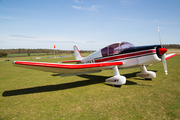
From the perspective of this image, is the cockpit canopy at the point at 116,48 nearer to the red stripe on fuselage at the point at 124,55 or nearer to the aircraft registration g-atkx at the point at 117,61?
the aircraft registration g-atkx at the point at 117,61

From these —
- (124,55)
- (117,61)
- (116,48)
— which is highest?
(116,48)

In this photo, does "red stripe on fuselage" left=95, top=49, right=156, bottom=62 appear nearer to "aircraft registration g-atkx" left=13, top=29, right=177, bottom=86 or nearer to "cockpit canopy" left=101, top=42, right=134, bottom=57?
"aircraft registration g-atkx" left=13, top=29, right=177, bottom=86

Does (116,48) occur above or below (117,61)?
above

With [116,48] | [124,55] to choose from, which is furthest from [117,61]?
[116,48]

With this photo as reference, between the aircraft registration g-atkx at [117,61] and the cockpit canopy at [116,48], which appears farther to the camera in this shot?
the cockpit canopy at [116,48]

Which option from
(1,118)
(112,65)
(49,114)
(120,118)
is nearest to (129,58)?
(112,65)

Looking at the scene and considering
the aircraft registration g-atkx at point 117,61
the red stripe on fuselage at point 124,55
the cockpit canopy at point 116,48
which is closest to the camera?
the aircraft registration g-atkx at point 117,61

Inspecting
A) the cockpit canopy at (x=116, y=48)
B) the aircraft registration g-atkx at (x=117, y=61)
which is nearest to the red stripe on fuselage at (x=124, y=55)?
the aircraft registration g-atkx at (x=117, y=61)

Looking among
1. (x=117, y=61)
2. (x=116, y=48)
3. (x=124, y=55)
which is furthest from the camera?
(x=116, y=48)

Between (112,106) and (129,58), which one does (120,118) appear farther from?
(129,58)

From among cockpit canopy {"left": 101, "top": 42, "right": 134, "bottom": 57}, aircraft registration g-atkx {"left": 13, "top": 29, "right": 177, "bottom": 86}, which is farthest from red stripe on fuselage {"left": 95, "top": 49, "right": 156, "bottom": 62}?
cockpit canopy {"left": 101, "top": 42, "right": 134, "bottom": 57}

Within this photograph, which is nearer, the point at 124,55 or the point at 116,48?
the point at 124,55

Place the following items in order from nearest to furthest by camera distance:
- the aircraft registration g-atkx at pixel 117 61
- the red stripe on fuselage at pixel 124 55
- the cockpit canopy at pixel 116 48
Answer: the aircraft registration g-atkx at pixel 117 61 < the red stripe on fuselage at pixel 124 55 < the cockpit canopy at pixel 116 48

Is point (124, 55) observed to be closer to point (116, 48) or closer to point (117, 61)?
point (117, 61)
